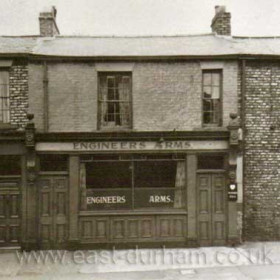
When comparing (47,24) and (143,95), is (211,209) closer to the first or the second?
(143,95)

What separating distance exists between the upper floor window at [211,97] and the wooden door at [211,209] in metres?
1.86

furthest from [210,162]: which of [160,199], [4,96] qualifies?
[4,96]

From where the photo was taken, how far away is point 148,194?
1326cm

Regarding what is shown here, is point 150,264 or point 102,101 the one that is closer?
point 150,264

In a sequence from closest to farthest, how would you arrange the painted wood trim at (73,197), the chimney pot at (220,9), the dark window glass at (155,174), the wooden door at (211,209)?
the painted wood trim at (73,197)
the wooden door at (211,209)
the dark window glass at (155,174)
the chimney pot at (220,9)

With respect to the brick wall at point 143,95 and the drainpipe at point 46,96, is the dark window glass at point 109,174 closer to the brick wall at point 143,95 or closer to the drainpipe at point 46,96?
the brick wall at point 143,95

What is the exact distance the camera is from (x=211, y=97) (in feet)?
44.3

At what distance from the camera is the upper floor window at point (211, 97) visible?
1348 centimetres

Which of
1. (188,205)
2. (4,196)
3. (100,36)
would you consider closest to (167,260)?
(188,205)

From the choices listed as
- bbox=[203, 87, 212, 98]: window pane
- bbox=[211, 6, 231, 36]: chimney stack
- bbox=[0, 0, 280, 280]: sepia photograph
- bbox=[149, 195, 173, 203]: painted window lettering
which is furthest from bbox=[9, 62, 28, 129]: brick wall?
bbox=[211, 6, 231, 36]: chimney stack

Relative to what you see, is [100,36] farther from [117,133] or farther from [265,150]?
[265,150]

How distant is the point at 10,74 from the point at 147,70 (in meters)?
4.39

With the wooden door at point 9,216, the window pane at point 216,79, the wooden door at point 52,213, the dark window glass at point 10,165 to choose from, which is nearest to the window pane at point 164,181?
the wooden door at point 52,213

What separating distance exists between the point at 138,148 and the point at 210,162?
2.37 meters
